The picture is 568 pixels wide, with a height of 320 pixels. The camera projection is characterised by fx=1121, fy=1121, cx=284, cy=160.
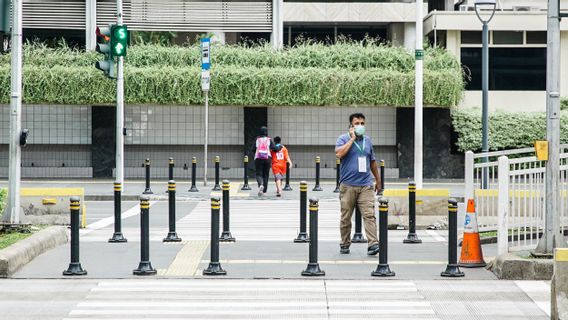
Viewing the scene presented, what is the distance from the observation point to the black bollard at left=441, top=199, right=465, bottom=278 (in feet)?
44.7

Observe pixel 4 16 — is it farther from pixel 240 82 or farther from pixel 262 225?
pixel 240 82

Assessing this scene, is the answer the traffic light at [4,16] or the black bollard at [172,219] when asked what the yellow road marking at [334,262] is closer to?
the black bollard at [172,219]

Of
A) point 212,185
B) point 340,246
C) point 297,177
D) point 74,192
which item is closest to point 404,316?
point 340,246

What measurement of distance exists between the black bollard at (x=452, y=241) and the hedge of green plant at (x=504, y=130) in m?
20.7

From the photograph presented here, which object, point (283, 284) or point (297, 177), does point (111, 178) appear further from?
point (283, 284)

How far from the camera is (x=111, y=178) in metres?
34.1

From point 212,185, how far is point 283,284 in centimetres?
1851

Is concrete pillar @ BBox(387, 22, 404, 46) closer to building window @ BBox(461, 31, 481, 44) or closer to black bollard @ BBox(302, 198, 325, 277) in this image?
building window @ BBox(461, 31, 481, 44)

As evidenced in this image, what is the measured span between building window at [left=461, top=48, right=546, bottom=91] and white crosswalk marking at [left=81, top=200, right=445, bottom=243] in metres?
12.6

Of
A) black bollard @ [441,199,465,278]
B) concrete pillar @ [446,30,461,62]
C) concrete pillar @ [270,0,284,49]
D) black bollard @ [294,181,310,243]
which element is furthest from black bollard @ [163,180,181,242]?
concrete pillar @ [446,30,461,62]

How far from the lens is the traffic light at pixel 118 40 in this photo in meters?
26.6

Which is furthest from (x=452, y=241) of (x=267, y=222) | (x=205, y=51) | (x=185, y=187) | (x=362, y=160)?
(x=185, y=187)

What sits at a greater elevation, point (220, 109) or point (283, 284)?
point (220, 109)

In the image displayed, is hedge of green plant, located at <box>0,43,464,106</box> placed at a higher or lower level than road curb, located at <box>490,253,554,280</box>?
higher
